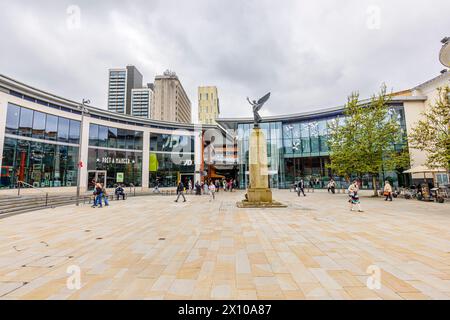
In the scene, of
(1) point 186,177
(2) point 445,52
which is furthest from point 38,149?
(2) point 445,52

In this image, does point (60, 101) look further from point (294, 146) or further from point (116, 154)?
point (294, 146)

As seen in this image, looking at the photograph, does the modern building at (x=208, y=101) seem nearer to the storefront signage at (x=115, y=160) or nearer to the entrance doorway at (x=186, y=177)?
the entrance doorway at (x=186, y=177)

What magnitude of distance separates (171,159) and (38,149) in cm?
1784

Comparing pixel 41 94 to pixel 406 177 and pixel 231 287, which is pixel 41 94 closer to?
pixel 231 287

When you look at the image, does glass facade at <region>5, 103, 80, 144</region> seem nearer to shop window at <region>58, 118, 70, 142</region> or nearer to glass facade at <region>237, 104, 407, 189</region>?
shop window at <region>58, 118, 70, 142</region>

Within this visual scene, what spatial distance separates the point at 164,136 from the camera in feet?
121

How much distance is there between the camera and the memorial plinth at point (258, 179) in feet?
47.6

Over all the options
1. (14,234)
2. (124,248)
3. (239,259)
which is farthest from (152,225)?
(239,259)

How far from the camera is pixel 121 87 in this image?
139625 millimetres

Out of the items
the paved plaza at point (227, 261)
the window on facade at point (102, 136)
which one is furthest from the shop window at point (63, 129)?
the paved plaza at point (227, 261)

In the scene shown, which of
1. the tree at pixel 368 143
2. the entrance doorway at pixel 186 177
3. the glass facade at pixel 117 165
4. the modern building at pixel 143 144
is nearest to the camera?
the tree at pixel 368 143

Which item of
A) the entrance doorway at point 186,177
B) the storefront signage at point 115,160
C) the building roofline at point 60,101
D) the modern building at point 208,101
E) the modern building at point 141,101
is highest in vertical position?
the modern building at point 141,101

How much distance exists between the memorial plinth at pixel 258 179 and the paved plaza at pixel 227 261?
20.9 feet

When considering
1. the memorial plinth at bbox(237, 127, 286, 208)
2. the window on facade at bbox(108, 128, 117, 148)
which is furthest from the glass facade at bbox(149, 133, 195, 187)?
the memorial plinth at bbox(237, 127, 286, 208)
